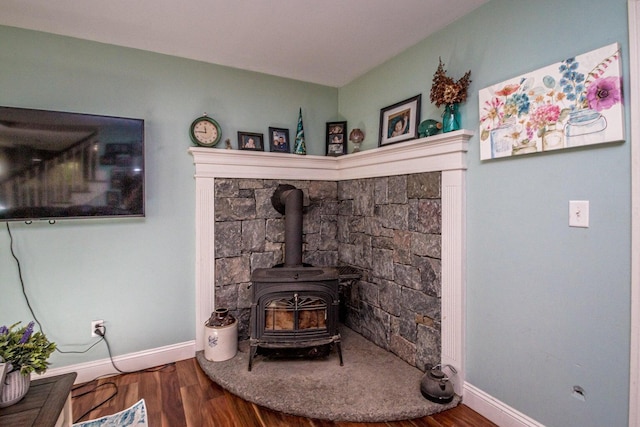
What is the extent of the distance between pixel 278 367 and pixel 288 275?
2.29 ft

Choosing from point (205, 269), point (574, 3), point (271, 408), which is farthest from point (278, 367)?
point (574, 3)

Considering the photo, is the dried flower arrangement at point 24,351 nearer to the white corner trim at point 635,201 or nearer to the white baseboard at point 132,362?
the white baseboard at point 132,362

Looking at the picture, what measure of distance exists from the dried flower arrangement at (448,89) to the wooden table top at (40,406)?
264 cm

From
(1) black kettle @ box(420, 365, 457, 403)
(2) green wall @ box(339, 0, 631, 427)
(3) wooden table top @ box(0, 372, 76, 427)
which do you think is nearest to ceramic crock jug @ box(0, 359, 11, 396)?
(3) wooden table top @ box(0, 372, 76, 427)

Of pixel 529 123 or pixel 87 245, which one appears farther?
pixel 87 245

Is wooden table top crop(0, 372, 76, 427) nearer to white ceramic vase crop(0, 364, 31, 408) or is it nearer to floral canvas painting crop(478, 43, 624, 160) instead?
white ceramic vase crop(0, 364, 31, 408)

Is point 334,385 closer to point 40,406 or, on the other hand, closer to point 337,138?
point 40,406

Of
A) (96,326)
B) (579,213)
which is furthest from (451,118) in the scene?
(96,326)

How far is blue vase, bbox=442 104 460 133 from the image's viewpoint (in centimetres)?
202

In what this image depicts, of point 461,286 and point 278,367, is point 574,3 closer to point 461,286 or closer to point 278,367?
point 461,286

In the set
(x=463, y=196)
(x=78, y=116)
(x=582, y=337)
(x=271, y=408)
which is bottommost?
(x=271, y=408)

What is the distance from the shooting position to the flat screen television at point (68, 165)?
1.96 m

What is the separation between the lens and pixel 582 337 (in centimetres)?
147

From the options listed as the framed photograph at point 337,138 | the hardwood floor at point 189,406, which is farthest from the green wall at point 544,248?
the framed photograph at point 337,138
